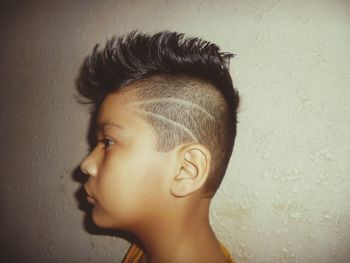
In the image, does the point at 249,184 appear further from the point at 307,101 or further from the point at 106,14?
the point at 106,14

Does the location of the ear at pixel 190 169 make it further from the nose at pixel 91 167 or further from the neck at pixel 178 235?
the nose at pixel 91 167

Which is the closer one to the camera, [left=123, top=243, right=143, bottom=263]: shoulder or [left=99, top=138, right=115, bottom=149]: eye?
[left=99, top=138, right=115, bottom=149]: eye

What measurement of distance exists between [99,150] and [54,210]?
0.48m

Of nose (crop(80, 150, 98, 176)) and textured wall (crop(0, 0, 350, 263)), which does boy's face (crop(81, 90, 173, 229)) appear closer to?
nose (crop(80, 150, 98, 176))

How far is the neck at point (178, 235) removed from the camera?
1.82 feet

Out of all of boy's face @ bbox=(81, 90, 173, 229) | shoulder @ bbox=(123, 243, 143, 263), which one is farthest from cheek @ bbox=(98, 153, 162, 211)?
shoulder @ bbox=(123, 243, 143, 263)

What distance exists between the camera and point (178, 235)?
1.83 feet

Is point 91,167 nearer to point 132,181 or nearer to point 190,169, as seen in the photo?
point 132,181

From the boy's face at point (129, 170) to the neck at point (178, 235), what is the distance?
0.04m

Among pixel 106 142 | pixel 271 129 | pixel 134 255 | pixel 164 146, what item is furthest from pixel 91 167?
pixel 271 129

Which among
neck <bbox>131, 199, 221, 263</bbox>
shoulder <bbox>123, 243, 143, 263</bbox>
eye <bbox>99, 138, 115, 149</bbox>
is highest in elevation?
eye <bbox>99, 138, 115, 149</bbox>

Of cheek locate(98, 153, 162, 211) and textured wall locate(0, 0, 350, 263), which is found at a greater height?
textured wall locate(0, 0, 350, 263)

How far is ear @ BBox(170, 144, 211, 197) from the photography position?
528mm

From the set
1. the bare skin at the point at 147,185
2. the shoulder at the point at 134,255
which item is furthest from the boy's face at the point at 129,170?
the shoulder at the point at 134,255
